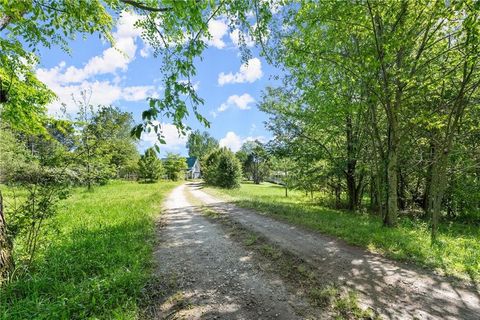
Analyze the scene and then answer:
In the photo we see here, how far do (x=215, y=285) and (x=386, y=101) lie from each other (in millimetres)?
7029

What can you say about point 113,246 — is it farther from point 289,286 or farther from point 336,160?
point 336,160

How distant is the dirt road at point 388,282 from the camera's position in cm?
320

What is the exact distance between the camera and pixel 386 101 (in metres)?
7.49

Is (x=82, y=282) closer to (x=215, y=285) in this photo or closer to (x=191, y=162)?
(x=215, y=285)

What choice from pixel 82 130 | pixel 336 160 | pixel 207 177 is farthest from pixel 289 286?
pixel 207 177

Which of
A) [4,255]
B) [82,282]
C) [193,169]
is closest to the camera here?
[4,255]

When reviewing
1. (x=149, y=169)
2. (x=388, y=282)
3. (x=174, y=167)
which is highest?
(x=174, y=167)

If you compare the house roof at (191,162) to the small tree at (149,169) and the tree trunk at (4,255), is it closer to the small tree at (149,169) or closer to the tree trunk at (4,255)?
the small tree at (149,169)

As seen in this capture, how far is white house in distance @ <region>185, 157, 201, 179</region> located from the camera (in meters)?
70.5

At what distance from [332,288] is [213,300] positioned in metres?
1.76

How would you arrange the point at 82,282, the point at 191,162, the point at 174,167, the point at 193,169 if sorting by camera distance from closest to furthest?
the point at 82,282 < the point at 174,167 < the point at 193,169 < the point at 191,162

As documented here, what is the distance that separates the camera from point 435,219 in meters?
5.79

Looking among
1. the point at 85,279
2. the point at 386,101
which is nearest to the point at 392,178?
the point at 386,101

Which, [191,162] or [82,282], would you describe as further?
[191,162]
